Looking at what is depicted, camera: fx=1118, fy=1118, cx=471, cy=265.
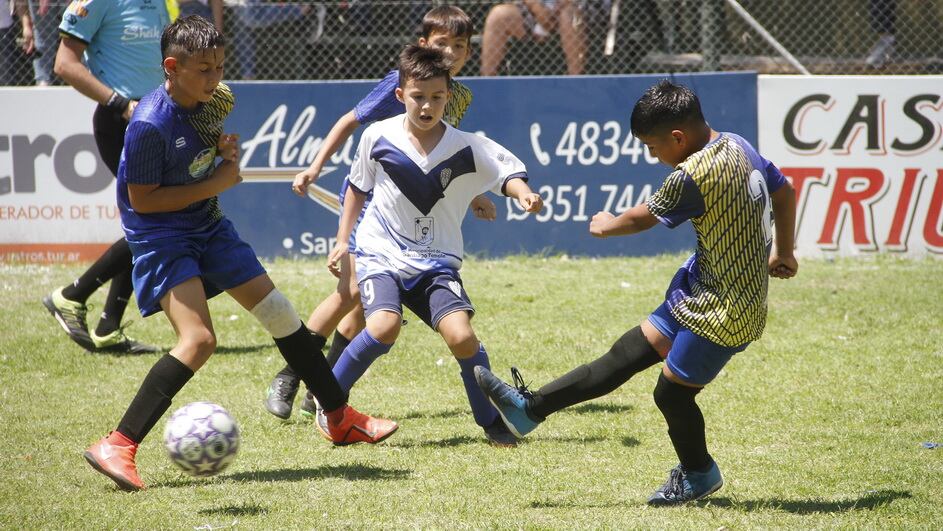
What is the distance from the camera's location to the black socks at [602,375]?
13.1 feet

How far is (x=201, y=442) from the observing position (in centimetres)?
399

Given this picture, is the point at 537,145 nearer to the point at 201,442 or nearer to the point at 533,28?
the point at 533,28

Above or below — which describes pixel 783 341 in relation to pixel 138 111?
below

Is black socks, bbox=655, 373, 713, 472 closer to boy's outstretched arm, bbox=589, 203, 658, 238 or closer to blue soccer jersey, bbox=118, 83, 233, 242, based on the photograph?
boy's outstretched arm, bbox=589, 203, 658, 238

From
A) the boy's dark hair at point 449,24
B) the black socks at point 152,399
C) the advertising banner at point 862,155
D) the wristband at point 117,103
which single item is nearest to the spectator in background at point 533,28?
the advertising banner at point 862,155

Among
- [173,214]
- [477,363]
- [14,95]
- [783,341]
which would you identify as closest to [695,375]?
[477,363]

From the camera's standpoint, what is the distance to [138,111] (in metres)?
4.18

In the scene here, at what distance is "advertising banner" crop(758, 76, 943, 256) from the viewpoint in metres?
8.78

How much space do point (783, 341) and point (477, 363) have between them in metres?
2.66

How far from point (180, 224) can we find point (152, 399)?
666 mm

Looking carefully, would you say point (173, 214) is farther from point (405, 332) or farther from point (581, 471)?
point (405, 332)

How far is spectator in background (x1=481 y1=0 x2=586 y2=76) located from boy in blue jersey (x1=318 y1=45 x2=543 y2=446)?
5434mm

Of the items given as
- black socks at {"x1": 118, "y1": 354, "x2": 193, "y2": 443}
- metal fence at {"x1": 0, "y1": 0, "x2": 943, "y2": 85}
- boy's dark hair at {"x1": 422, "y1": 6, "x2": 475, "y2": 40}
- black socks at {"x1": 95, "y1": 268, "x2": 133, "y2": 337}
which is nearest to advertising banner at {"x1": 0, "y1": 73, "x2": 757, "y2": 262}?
metal fence at {"x1": 0, "y1": 0, "x2": 943, "y2": 85}

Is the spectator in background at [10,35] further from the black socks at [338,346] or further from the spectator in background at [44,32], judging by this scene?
the black socks at [338,346]
